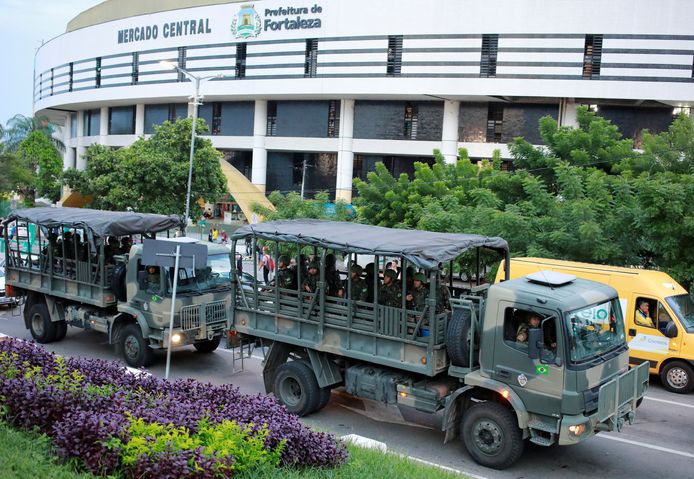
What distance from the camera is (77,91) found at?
182 feet

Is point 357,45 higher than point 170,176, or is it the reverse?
point 357,45

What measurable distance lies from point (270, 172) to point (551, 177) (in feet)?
95.2

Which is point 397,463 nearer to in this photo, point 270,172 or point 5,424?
point 5,424

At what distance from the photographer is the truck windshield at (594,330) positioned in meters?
7.89

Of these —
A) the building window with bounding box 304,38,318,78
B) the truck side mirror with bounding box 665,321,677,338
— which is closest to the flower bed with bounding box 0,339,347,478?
the truck side mirror with bounding box 665,321,677,338

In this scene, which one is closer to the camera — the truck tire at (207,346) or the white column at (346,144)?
the truck tire at (207,346)

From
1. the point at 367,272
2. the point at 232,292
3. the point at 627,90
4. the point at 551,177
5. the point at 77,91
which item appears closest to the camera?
the point at 367,272

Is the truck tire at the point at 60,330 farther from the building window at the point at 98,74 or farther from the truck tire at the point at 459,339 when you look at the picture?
the building window at the point at 98,74

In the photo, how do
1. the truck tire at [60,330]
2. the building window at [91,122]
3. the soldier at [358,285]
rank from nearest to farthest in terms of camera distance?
the soldier at [358,285]
the truck tire at [60,330]
the building window at [91,122]

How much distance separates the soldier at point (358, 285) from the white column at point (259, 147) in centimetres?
3665

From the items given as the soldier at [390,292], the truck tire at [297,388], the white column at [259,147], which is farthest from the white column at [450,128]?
the soldier at [390,292]

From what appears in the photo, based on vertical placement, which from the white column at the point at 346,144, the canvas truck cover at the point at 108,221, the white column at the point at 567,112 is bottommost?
the canvas truck cover at the point at 108,221

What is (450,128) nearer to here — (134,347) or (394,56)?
(394,56)

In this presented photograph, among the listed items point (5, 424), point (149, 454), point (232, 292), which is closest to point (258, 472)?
point (149, 454)
